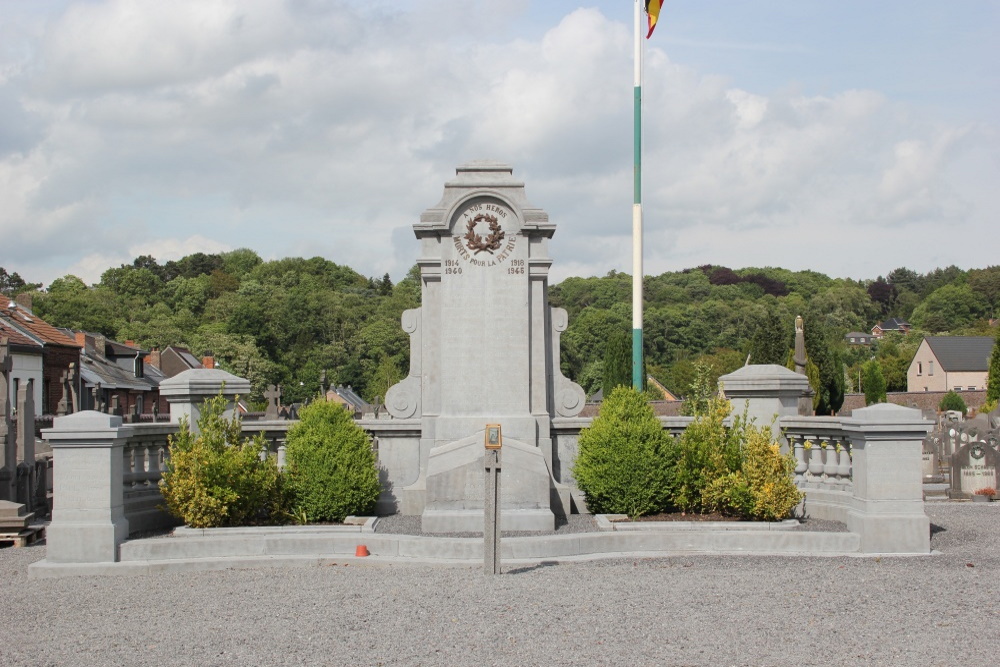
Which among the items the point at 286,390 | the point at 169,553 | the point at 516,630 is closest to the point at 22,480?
the point at 169,553

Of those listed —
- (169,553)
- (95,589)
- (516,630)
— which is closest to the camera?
(516,630)

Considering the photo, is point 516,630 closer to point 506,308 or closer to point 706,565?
point 706,565

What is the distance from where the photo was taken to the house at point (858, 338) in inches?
5438

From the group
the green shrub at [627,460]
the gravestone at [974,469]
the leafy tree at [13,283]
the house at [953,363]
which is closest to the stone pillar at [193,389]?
the green shrub at [627,460]

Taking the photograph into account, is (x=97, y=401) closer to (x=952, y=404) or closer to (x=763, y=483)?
(x=763, y=483)

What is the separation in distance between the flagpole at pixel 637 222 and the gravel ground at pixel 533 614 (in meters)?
7.26

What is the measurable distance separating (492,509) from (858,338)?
142 meters

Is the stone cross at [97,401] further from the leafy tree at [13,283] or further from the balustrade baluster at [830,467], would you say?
the leafy tree at [13,283]

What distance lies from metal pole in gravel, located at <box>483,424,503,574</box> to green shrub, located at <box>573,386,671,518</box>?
3215 millimetres

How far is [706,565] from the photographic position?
32.5 feet

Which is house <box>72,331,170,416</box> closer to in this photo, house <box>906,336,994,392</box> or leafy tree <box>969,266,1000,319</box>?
house <box>906,336,994,392</box>

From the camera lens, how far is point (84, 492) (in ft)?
34.3

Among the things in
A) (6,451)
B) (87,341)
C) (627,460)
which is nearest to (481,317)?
(627,460)

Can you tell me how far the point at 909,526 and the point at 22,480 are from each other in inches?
506
